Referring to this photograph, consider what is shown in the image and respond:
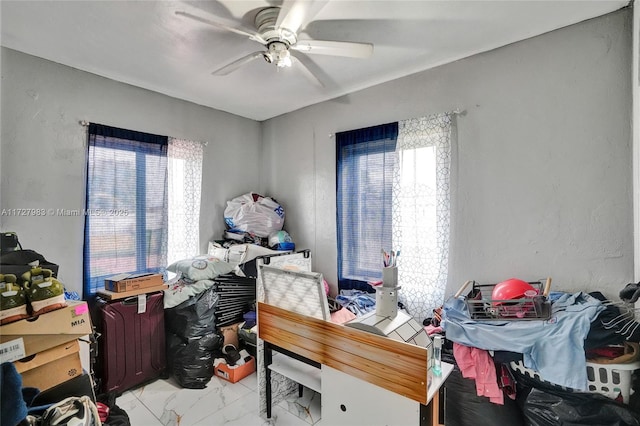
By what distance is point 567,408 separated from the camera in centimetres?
153

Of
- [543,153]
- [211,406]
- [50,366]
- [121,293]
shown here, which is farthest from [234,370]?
[543,153]

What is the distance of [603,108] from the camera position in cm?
185

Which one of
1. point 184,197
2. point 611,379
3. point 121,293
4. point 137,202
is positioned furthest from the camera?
point 184,197

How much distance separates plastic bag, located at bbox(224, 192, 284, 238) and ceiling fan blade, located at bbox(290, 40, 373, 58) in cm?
201

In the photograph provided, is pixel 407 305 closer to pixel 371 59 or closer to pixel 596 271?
pixel 596 271

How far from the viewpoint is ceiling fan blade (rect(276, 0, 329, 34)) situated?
4.62 ft

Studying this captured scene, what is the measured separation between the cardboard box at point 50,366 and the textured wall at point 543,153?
2665 millimetres

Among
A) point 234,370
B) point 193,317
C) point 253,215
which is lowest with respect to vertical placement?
point 234,370

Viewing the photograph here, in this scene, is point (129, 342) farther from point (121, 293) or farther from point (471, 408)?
point (471, 408)

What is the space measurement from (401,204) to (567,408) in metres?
1.67

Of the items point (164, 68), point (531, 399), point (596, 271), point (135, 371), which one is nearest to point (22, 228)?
point (135, 371)

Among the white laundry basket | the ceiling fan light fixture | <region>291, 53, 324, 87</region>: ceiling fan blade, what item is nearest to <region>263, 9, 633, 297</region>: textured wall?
the white laundry basket

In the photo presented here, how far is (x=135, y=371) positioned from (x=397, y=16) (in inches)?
133

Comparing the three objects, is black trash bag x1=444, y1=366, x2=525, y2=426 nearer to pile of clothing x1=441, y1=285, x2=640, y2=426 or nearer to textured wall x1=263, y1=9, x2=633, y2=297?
pile of clothing x1=441, y1=285, x2=640, y2=426
